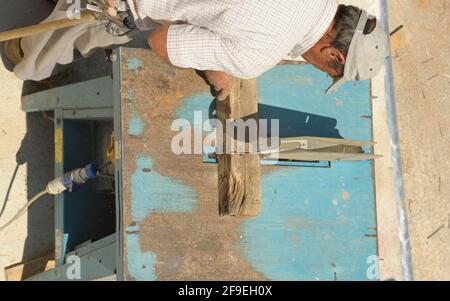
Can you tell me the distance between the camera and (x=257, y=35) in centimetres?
113

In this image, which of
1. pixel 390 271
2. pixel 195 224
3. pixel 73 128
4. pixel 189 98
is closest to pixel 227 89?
pixel 189 98

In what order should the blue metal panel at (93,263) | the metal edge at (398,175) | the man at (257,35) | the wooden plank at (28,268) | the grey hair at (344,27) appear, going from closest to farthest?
the man at (257,35) → the grey hair at (344,27) → the blue metal panel at (93,263) → the wooden plank at (28,268) → the metal edge at (398,175)

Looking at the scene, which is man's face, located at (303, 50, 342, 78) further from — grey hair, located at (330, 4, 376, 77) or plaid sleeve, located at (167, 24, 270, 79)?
plaid sleeve, located at (167, 24, 270, 79)

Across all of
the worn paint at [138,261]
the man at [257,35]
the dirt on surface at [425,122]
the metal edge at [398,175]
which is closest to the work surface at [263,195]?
the worn paint at [138,261]

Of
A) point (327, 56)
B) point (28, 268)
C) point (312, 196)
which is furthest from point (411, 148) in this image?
point (28, 268)

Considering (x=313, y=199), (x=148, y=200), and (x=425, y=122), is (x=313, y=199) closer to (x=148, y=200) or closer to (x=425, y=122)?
(x=148, y=200)

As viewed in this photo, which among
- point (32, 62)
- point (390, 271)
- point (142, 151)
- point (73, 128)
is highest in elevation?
point (32, 62)

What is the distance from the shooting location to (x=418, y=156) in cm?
272

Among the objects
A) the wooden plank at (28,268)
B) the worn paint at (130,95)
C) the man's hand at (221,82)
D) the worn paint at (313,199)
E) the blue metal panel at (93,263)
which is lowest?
the wooden plank at (28,268)

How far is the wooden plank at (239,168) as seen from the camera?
140 centimetres

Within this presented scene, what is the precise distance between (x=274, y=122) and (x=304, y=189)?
0.23 metres

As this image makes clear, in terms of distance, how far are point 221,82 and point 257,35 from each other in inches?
11.3

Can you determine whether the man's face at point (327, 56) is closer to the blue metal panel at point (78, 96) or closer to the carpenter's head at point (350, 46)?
the carpenter's head at point (350, 46)

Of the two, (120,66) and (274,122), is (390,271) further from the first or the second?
(120,66)
